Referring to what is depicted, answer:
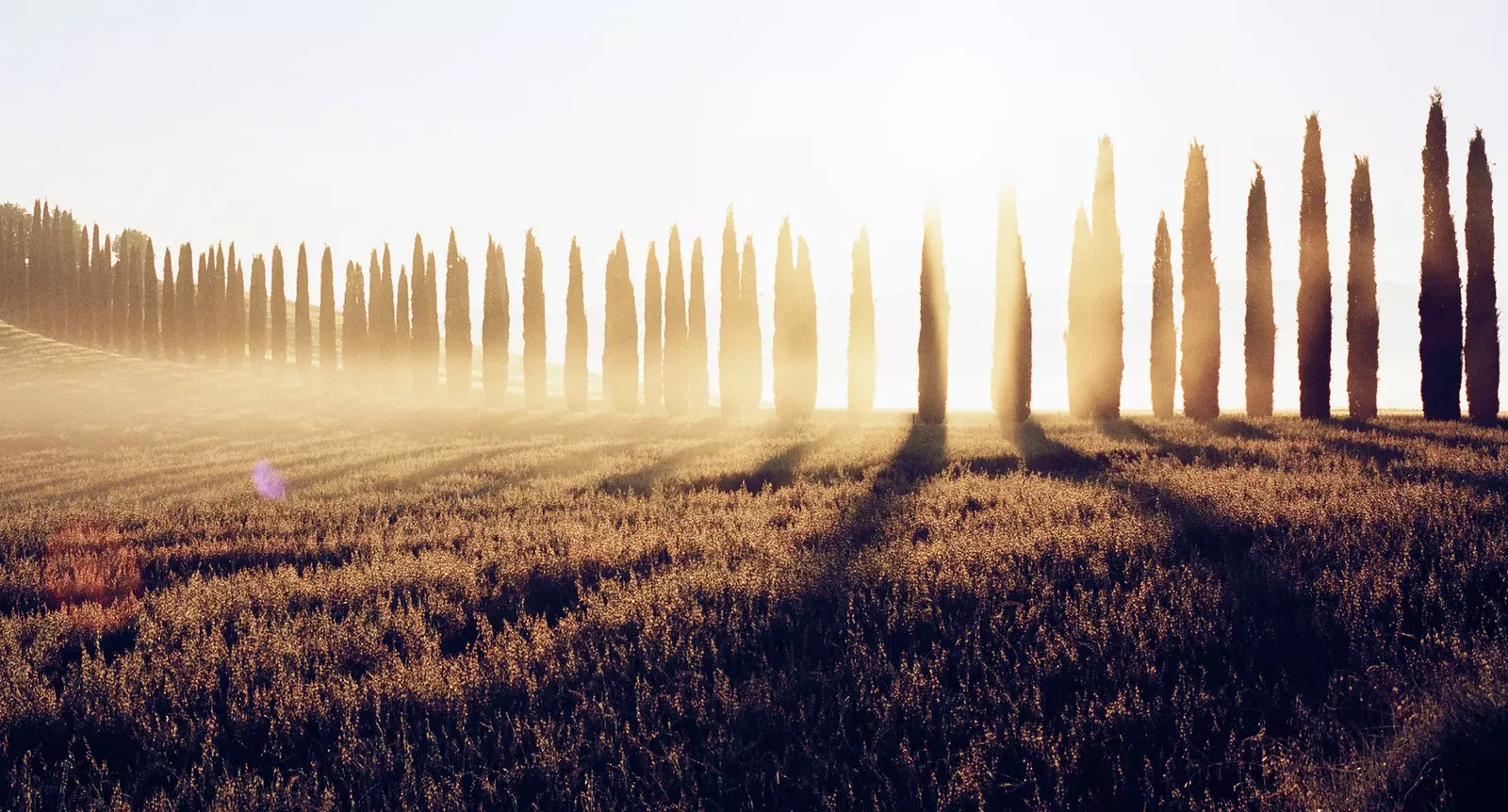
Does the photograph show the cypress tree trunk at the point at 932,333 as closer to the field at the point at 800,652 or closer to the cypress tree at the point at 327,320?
the field at the point at 800,652

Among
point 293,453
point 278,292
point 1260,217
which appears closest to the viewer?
point 293,453

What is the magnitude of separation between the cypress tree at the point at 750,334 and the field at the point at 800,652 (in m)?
20.5

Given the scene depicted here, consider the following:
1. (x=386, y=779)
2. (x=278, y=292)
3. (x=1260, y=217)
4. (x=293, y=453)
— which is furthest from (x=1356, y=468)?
(x=278, y=292)

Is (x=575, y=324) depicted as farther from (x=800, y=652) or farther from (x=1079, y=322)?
(x=800, y=652)

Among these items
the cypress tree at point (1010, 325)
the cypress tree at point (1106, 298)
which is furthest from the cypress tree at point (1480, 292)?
the cypress tree at point (1010, 325)

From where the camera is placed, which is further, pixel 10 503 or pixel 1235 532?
pixel 10 503

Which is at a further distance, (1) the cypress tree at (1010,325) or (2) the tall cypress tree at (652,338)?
(2) the tall cypress tree at (652,338)

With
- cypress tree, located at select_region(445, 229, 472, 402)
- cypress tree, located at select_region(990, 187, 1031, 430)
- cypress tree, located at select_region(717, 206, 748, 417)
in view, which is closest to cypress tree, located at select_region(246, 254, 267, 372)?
cypress tree, located at select_region(445, 229, 472, 402)

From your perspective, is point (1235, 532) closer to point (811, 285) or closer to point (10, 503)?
point (10, 503)

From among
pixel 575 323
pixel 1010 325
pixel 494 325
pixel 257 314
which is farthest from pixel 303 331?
pixel 1010 325

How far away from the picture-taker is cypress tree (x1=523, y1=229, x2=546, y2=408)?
35812 millimetres

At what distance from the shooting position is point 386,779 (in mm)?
3387

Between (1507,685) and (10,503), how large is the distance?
18.8 metres

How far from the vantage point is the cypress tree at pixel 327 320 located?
40.5 metres
